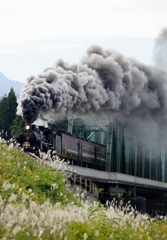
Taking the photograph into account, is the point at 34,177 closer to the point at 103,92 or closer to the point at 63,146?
the point at 63,146

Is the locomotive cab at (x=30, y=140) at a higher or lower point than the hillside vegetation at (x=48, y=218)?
higher

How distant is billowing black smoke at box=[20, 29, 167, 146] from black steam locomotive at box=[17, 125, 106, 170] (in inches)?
44.3

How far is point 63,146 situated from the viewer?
38.0 meters

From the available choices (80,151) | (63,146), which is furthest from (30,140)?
(80,151)

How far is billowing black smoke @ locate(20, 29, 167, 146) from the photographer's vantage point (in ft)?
120

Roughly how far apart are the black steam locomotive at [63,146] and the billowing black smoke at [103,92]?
1124mm

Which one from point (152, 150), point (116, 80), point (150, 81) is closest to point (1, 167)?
point (116, 80)

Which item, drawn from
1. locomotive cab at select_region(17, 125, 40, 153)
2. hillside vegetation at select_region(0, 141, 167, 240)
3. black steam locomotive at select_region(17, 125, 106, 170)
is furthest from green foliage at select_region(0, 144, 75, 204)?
locomotive cab at select_region(17, 125, 40, 153)

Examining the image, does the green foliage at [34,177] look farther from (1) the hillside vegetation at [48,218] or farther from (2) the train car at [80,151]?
(2) the train car at [80,151]

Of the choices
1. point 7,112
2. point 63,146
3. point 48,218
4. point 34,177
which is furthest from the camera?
point 7,112

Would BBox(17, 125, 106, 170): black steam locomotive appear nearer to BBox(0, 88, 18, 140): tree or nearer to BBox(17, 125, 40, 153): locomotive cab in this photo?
BBox(17, 125, 40, 153): locomotive cab

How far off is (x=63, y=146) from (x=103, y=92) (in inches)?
251

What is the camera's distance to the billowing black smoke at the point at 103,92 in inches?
1438

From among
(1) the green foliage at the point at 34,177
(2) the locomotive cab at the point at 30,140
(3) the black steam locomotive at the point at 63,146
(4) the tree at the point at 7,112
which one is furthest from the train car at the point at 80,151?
(4) the tree at the point at 7,112
